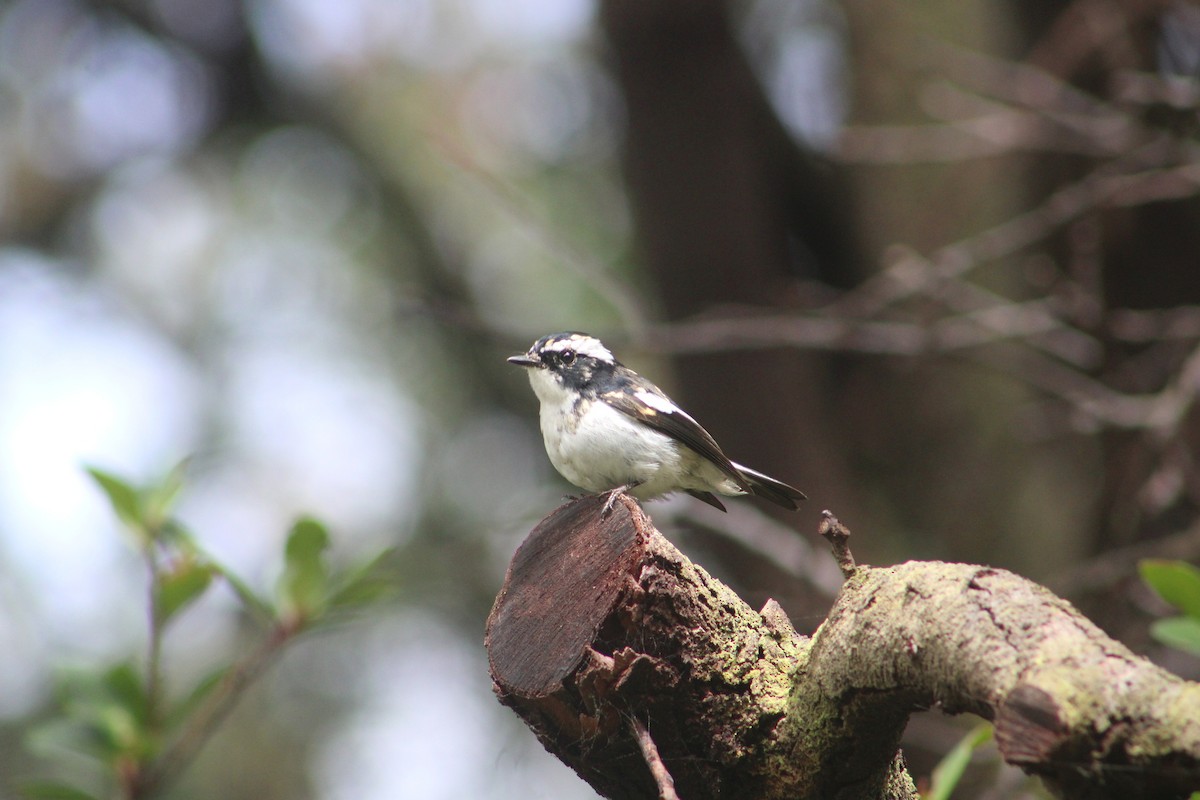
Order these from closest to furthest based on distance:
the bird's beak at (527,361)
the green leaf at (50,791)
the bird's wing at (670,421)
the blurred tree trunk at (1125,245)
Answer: the green leaf at (50,791) < the bird's wing at (670,421) < the bird's beak at (527,361) < the blurred tree trunk at (1125,245)

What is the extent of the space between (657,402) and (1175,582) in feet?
7.27

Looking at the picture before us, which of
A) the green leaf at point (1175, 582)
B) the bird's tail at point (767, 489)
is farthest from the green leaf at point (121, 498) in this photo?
the green leaf at point (1175, 582)

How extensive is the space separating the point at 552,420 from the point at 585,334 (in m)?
0.58

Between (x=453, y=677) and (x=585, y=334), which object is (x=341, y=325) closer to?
(x=453, y=677)

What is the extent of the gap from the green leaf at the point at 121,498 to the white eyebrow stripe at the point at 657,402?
1973mm

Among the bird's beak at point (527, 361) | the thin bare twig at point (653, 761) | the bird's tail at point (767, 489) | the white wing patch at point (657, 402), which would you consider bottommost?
the thin bare twig at point (653, 761)

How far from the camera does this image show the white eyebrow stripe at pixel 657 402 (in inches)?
164

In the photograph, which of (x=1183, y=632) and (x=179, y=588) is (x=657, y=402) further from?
(x=1183, y=632)

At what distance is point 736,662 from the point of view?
2277 mm

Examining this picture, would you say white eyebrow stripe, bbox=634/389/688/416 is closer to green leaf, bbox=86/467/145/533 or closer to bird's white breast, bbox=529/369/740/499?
bird's white breast, bbox=529/369/740/499

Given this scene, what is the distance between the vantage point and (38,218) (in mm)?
9727

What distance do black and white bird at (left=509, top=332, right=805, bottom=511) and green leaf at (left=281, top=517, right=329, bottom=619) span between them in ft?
3.97

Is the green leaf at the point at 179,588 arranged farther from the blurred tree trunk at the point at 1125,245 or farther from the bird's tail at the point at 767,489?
the blurred tree trunk at the point at 1125,245

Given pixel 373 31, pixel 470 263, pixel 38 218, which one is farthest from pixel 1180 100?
pixel 38 218
